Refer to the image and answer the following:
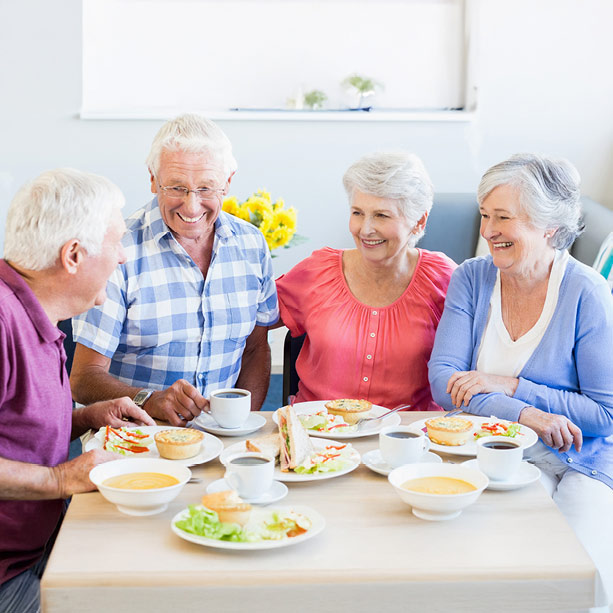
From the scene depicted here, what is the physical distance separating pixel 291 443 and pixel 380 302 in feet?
2.71

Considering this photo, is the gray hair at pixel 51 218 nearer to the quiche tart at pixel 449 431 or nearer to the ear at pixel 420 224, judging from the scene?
the quiche tart at pixel 449 431

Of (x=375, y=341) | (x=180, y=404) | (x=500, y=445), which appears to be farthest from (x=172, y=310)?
(x=500, y=445)

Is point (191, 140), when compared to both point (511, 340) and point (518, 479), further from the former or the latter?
point (518, 479)

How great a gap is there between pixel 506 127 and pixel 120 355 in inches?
132

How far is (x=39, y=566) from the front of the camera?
1557mm

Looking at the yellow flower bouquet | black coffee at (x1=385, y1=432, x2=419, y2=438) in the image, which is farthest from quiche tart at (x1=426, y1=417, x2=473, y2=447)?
the yellow flower bouquet

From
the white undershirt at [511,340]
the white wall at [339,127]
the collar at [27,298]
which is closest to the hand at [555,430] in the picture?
the white undershirt at [511,340]

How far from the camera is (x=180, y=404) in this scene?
1745mm

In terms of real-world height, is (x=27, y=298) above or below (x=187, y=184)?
below

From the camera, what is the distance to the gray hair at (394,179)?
215 cm

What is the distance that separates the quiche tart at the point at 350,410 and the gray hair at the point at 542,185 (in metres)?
0.65

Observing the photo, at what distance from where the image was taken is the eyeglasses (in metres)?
2.08

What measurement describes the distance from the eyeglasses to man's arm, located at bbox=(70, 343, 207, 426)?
436 mm

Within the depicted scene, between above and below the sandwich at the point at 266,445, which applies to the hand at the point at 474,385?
above
